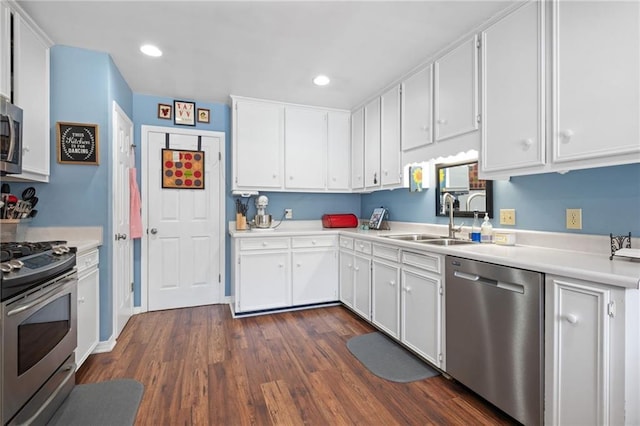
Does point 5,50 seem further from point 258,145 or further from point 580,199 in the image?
point 580,199

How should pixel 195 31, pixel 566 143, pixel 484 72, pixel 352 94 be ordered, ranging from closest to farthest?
pixel 566 143
pixel 484 72
pixel 195 31
pixel 352 94

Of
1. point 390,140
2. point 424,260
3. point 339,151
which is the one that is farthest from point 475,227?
point 339,151

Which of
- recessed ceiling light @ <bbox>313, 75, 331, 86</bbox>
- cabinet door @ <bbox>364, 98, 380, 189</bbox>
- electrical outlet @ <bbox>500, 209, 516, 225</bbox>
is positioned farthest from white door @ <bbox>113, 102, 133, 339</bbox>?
electrical outlet @ <bbox>500, 209, 516, 225</bbox>

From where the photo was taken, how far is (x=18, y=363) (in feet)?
4.65

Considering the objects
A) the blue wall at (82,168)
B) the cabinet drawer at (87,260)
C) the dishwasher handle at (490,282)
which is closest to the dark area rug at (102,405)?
the blue wall at (82,168)

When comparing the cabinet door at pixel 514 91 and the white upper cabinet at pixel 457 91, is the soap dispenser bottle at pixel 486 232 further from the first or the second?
the white upper cabinet at pixel 457 91

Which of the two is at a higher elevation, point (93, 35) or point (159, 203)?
point (93, 35)

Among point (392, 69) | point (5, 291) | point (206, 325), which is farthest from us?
point (206, 325)

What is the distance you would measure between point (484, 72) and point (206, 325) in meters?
3.23

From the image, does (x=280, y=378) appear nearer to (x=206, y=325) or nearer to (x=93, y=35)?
(x=206, y=325)

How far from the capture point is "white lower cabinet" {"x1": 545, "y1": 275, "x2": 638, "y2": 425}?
120 centimetres

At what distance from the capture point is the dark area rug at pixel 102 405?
1.69 meters

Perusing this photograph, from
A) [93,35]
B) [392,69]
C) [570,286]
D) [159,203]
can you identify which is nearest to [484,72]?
[392,69]

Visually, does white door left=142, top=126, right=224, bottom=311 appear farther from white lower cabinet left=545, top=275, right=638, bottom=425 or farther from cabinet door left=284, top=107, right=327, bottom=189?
white lower cabinet left=545, top=275, right=638, bottom=425
